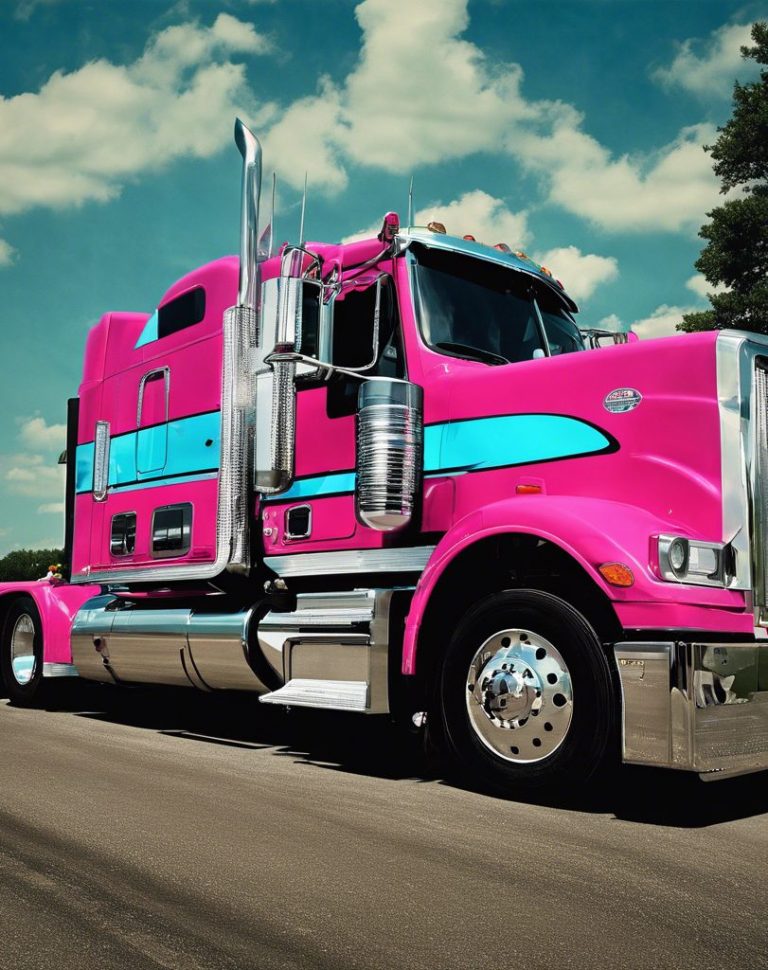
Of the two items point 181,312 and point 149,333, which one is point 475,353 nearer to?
point 181,312

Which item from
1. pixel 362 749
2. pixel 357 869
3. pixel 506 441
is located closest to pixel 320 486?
pixel 506 441

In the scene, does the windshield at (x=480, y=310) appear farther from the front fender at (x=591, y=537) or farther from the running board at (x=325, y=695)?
the running board at (x=325, y=695)

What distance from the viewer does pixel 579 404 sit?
576 centimetres

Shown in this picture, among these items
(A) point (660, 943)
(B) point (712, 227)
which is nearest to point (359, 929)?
(A) point (660, 943)

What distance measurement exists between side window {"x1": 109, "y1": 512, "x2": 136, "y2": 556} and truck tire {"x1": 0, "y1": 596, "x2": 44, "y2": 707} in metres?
1.58

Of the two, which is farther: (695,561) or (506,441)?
(506,441)

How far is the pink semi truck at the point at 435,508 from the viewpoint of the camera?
5.03m

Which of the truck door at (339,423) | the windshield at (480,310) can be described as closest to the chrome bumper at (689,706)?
the truck door at (339,423)

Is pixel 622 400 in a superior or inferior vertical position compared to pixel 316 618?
superior

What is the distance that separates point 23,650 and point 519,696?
631 cm

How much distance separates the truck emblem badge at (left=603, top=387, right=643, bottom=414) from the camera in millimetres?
5551

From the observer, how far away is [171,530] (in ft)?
26.3

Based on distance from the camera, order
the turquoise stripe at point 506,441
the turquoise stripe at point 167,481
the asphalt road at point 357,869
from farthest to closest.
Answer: the turquoise stripe at point 167,481 → the turquoise stripe at point 506,441 → the asphalt road at point 357,869

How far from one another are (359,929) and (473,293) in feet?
15.1
